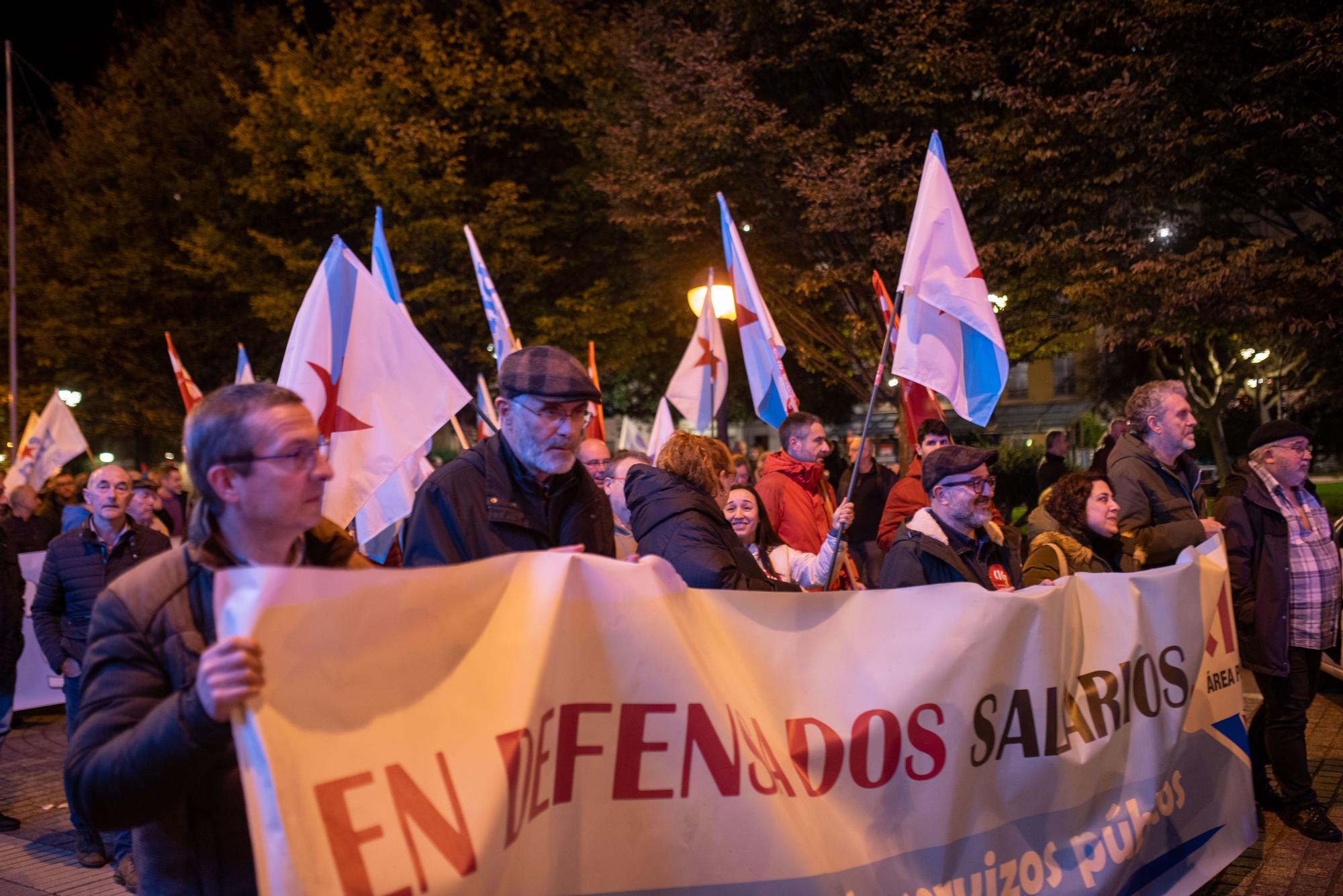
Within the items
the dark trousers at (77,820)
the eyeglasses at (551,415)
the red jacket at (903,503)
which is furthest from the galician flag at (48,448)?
the eyeglasses at (551,415)

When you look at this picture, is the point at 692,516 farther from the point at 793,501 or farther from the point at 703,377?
the point at 703,377

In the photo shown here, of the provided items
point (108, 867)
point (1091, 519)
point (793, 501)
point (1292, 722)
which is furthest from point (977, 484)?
point (108, 867)

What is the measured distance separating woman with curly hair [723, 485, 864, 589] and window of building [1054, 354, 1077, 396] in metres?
41.5

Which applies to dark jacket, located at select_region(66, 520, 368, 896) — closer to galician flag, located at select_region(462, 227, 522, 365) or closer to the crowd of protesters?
the crowd of protesters

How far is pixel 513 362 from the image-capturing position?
3365 mm

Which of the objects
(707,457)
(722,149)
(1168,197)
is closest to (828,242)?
(722,149)

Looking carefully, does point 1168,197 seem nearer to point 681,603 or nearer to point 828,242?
point 828,242

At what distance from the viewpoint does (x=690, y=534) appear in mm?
3965

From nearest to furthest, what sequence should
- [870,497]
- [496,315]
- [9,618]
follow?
[9,618] < [496,315] < [870,497]

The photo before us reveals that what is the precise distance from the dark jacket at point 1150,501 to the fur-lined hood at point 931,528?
128 cm

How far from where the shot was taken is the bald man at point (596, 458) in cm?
746

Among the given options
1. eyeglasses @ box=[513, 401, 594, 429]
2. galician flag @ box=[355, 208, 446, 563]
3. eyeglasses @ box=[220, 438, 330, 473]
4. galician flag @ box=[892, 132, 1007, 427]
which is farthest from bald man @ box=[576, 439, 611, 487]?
eyeglasses @ box=[220, 438, 330, 473]

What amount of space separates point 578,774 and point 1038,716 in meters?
1.81

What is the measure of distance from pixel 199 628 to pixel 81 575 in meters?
4.40
